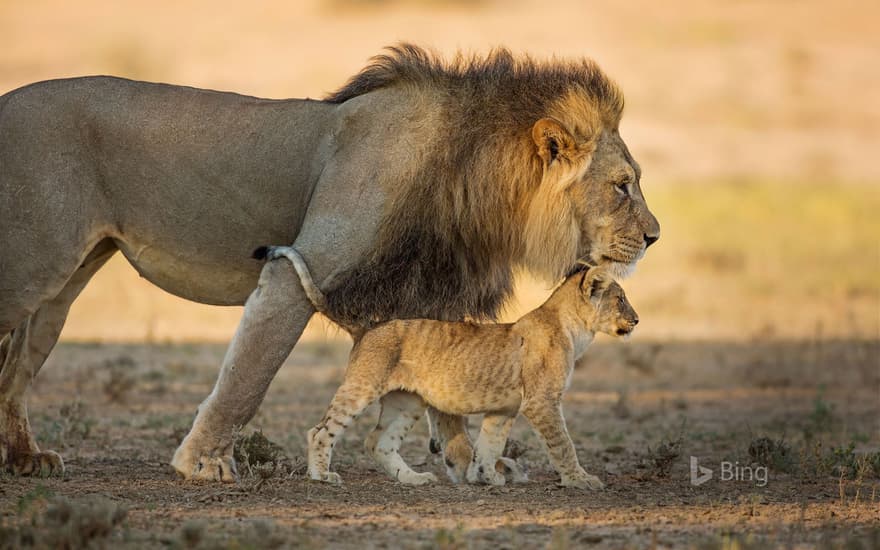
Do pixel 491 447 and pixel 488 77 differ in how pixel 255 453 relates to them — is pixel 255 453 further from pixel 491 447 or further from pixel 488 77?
pixel 488 77

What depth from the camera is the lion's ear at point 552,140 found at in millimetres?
7289

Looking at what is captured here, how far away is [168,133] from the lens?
7.34 metres

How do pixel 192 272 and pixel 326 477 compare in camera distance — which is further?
pixel 192 272

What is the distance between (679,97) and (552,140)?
105ft

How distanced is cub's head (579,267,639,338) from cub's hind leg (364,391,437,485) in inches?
42.5

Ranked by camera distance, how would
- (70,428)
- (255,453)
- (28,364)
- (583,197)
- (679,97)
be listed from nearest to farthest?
(583,197) < (255,453) < (28,364) < (70,428) < (679,97)

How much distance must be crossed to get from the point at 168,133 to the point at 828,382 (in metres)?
7.79

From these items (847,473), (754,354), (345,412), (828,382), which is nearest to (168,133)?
(345,412)

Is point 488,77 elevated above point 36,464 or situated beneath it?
elevated above

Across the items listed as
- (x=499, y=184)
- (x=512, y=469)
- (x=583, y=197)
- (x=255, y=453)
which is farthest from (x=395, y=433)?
(x=583, y=197)

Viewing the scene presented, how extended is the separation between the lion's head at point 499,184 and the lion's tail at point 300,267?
23 centimetres

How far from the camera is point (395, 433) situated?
24.3ft

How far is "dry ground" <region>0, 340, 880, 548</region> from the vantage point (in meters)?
5.90

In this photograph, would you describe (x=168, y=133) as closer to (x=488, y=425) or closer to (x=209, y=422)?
(x=209, y=422)
